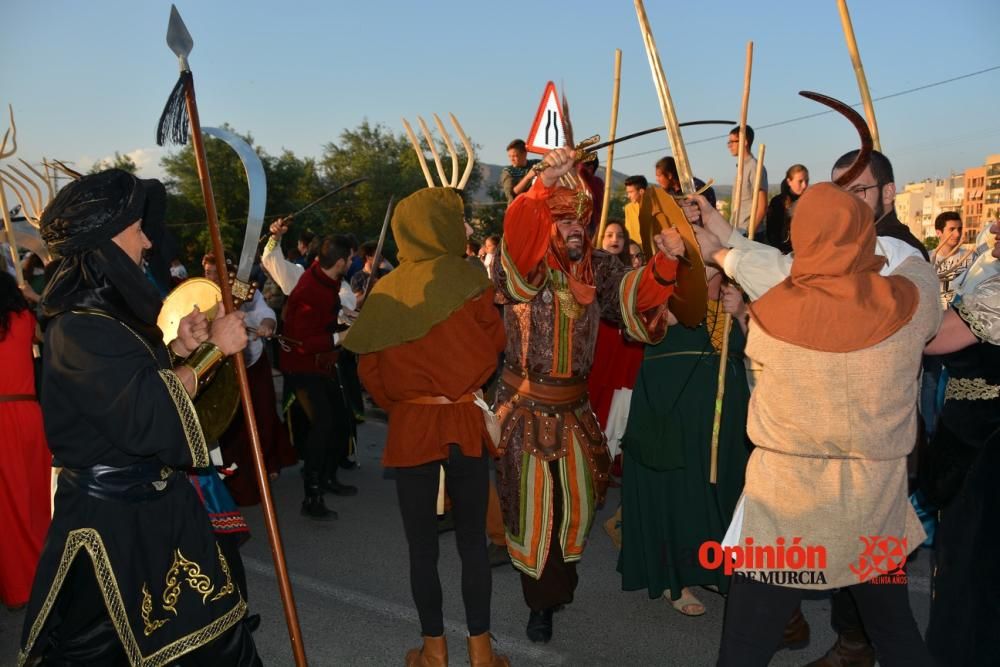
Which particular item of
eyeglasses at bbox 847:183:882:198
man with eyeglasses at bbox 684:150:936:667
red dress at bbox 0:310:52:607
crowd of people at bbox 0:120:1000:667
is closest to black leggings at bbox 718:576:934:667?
crowd of people at bbox 0:120:1000:667

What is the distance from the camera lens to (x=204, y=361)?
8.41ft

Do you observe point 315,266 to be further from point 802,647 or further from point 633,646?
point 802,647

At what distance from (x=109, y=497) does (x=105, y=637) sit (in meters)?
0.41

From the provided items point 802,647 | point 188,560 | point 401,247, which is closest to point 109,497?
point 188,560

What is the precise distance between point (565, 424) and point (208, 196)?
1.87m

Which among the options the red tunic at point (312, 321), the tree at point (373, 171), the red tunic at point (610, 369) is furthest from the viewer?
the tree at point (373, 171)

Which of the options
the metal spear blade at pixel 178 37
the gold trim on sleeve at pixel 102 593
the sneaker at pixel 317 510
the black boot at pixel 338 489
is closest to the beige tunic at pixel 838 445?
the gold trim on sleeve at pixel 102 593

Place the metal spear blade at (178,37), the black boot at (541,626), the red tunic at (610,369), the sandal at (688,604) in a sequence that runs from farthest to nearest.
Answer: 1. the red tunic at (610,369)
2. the sandal at (688,604)
3. the black boot at (541,626)
4. the metal spear blade at (178,37)

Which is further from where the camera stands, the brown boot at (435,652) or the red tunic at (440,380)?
the brown boot at (435,652)

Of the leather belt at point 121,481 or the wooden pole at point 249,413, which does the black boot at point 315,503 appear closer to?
the wooden pole at point 249,413

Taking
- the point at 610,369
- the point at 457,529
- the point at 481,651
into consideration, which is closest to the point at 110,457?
the point at 457,529

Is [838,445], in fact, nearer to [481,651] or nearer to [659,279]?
[659,279]

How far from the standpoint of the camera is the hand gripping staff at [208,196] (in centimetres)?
259

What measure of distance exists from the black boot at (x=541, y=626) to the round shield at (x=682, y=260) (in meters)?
1.49
